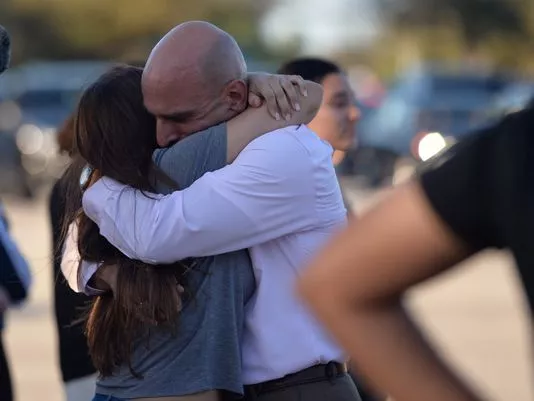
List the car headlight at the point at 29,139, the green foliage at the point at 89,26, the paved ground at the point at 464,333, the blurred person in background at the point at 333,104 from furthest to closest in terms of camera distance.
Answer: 1. the green foliage at the point at 89,26
2. the car headlight at the point at 29,139
3. the paved ground at the point at 464,333
4. the blurred person in background at the point at 333,104

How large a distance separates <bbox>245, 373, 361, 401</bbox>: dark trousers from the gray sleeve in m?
0.50

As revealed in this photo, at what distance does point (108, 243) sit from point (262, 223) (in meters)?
0.41

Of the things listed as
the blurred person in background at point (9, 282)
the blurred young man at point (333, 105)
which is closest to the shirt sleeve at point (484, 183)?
the blurred person in background at point (9, 282)

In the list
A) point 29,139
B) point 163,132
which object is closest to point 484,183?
point 163,132

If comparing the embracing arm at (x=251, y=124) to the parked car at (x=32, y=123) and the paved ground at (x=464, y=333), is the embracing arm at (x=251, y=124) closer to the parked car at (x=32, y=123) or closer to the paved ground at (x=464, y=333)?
the paved ground at (x=464, y=333)

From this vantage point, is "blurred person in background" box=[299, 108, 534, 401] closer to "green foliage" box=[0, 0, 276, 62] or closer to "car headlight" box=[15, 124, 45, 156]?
"car headlight" box=[15, 124, 45, 156]

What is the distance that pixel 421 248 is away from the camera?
1.70m

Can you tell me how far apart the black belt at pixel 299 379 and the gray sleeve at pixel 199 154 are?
47 centimetres

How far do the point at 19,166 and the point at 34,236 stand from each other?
5.91 m

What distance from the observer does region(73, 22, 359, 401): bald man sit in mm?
2820

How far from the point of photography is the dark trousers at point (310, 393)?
294cm

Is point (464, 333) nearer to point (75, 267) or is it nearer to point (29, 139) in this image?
point (75, 267)

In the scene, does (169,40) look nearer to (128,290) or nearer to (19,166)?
(128,290)

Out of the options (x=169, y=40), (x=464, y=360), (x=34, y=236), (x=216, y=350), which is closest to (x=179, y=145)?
(x=169, y=40)
